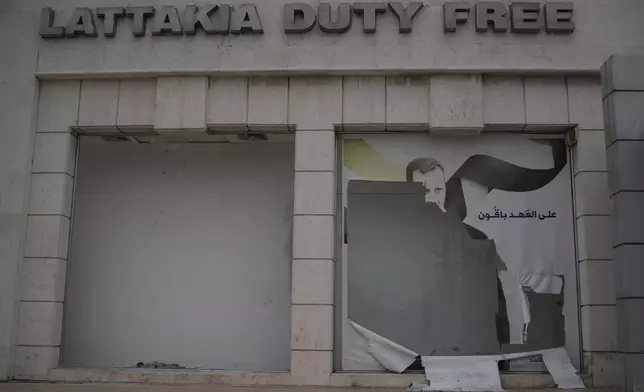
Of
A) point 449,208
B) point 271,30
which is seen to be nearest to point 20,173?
point 271,30

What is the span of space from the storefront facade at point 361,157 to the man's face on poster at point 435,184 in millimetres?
19

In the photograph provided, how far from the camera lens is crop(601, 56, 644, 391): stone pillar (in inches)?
270

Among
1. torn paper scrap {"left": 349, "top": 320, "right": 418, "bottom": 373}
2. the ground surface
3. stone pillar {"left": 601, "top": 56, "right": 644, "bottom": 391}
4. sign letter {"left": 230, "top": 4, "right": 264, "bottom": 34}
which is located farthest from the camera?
sign letter {"left": 230, "top": 4, "right": 264, "bottom": 34}

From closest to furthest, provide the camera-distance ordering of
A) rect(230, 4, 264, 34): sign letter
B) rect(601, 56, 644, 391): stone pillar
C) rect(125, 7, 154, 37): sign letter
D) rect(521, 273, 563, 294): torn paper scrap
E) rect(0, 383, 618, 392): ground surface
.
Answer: rect(601, 56, 644, 391): stone pillar, rect(0, 383, 618, 392): ground surface, rect(521, 273, 563, 294): torn paper scrap, rect(230, 4, 264, 34): sign letter, rect(125, 7, 154, 37): sign letter

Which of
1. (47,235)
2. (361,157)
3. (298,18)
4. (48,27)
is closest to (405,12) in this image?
(298,18)

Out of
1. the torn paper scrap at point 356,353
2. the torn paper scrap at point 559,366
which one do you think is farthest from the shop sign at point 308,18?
the torn paper scrap at point 559,366

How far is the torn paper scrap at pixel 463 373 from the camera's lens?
8.12m

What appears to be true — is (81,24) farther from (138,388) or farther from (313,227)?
(138,388)

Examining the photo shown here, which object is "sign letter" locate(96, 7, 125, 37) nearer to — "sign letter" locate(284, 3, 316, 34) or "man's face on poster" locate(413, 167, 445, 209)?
"sign letter" locate(284, 3, 316, 34)

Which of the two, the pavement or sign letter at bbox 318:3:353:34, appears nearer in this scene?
the pavement

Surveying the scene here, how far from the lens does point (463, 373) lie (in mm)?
8414

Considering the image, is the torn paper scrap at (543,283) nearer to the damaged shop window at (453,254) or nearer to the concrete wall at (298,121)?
the damaged shop window at (453,254)

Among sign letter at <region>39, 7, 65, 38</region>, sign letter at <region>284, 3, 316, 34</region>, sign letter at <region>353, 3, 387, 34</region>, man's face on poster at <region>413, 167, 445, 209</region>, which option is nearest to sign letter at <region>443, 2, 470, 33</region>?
sign letter at <region>353, 3, 387, 34</region>

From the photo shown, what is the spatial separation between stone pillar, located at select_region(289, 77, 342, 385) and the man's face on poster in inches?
50.1
